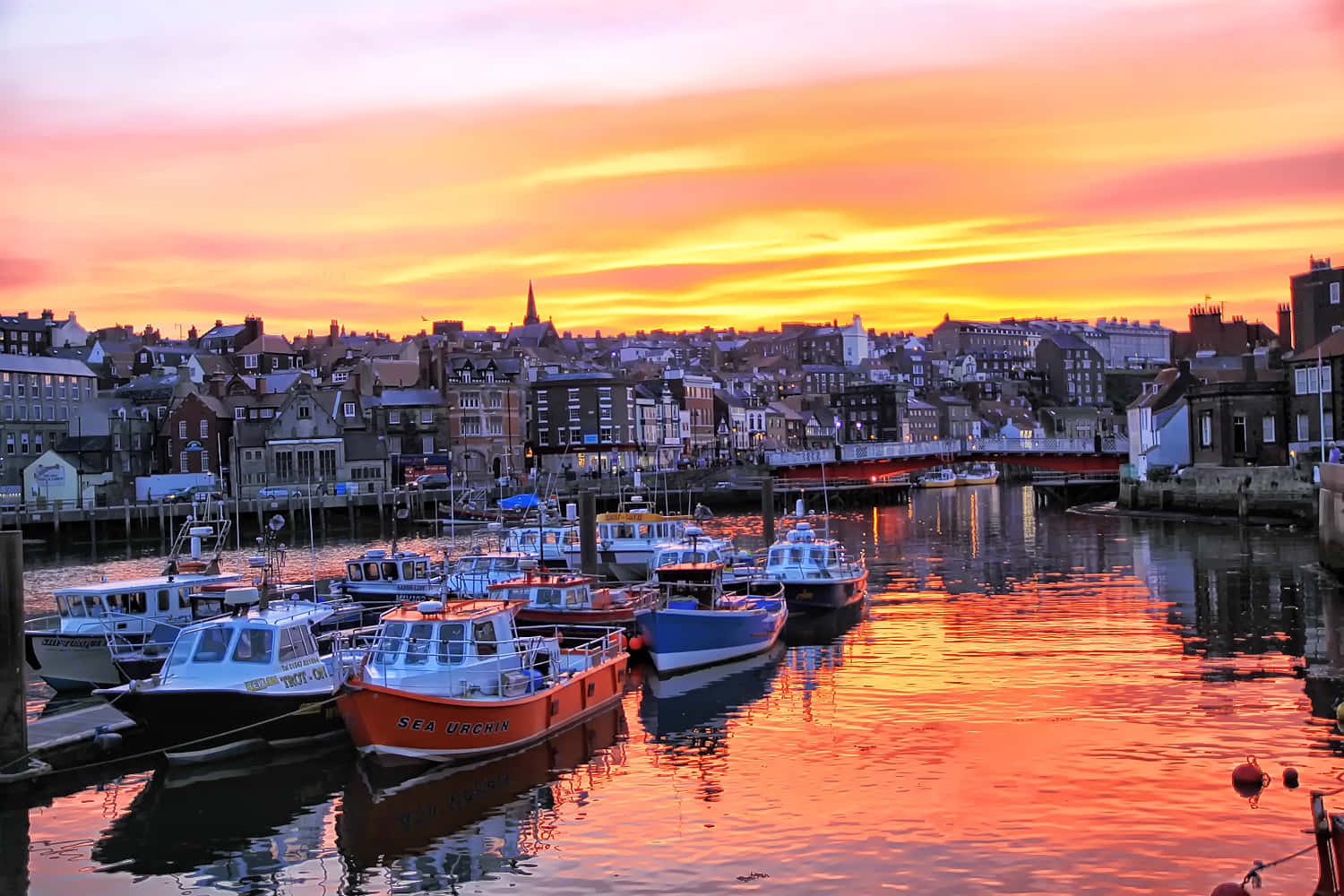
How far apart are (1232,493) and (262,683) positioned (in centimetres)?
6874

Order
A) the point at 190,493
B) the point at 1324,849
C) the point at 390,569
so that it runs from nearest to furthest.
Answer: the point at 1324,849
the point at 390,569
the point at 190,493

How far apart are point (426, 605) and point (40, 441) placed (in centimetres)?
9764

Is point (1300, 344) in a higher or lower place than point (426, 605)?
higher

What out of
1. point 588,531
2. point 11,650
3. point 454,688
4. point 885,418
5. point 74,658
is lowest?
point 74,658

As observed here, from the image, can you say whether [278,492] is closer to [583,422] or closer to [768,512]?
[583,422]

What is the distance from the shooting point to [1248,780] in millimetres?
23859

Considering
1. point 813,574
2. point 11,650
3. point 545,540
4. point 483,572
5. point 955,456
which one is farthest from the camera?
point 955,456

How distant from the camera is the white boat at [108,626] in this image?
35.8 metres

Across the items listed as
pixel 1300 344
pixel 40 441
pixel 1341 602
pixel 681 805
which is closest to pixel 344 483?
pixel 40 441

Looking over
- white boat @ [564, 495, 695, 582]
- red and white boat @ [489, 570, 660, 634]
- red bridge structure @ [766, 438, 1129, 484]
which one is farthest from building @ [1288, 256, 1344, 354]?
red and white boat @ [489, 570, 660, 634]

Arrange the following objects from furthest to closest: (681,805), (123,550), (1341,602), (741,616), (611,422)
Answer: (611,422) → (123,550) → (1341,602) → (741,616) → (681,805)

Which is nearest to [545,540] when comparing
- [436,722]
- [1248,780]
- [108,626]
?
[108,626]

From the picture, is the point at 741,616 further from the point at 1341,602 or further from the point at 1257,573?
the point at 1257,573

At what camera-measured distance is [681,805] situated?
24672 millimetres
